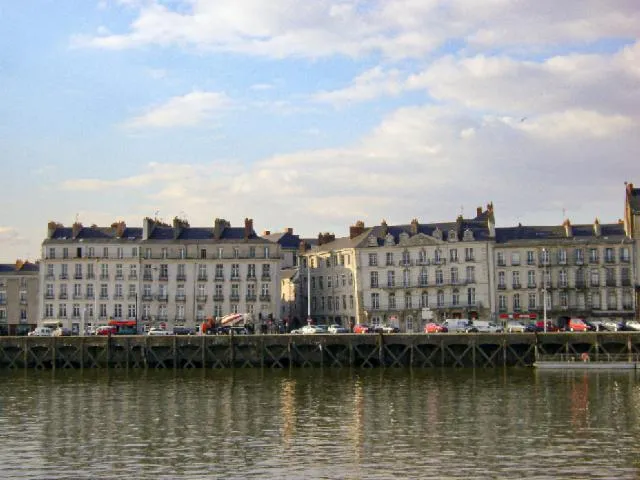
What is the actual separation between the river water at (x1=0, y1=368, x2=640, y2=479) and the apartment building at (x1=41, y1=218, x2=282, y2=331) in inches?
1361

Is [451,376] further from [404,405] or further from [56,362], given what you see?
[56,362]

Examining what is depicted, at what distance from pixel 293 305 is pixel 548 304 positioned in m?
37.5

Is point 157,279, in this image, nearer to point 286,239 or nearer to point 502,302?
point 286,239

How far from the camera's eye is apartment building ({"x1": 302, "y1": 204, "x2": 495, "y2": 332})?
111 meters

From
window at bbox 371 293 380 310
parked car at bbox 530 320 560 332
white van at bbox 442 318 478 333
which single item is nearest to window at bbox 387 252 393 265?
window at bbox 371 293 380 310

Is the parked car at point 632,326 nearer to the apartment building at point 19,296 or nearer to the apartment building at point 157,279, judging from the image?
the apartment building at point 157,279

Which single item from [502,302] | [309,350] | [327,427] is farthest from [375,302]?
[327,427]

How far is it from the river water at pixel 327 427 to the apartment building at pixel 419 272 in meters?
31.6

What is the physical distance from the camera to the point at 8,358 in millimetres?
93688

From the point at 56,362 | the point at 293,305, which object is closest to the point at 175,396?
the point at 56,362

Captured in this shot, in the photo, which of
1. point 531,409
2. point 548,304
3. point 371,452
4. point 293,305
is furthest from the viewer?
point 293,305

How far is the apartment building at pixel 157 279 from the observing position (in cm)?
11444

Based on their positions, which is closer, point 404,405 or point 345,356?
point 404,405

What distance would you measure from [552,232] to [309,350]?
120 ft
